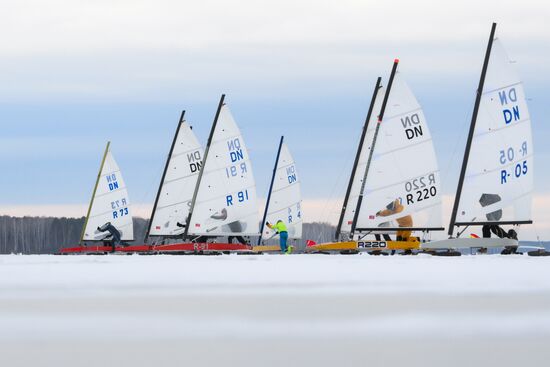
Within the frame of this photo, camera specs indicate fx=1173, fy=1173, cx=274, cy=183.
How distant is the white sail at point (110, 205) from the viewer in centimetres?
7419

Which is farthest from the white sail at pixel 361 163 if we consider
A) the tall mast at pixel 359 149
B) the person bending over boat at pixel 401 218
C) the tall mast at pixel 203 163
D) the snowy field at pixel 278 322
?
the snowy field at pixel 278 322

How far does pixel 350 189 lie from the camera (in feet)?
179

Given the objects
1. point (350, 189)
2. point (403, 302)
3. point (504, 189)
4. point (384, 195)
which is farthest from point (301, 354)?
point (350, 189)

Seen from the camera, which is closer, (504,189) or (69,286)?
(69,286)

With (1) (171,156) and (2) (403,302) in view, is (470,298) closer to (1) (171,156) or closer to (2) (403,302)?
(2) (403,302)

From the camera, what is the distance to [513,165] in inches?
1687

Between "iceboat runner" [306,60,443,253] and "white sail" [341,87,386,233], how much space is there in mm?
4700

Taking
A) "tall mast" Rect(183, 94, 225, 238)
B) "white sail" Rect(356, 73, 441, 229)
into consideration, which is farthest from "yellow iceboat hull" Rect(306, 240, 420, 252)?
"tall mast" Rect(183, 94, 225, 238)

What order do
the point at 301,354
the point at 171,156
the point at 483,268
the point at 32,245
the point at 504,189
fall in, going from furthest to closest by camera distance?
the point at 32,245
the point at 171,156
the point at 504,189
the point at 483,268
the point at 301,354

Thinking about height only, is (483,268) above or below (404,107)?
below

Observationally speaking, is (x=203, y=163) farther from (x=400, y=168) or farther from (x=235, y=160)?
(x=400, y=168)

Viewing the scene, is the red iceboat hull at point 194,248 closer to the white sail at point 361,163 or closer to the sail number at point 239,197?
the sail number at point 239,197

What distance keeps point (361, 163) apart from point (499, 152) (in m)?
13.5

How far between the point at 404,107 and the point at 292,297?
31.5 m
